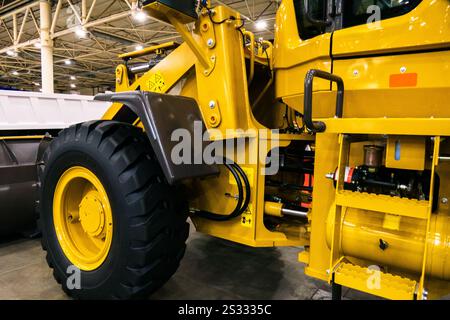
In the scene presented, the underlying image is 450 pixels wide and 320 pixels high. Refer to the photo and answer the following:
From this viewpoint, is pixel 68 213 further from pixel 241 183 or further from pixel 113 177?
pixel 241 183

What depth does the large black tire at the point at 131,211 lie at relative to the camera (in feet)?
6.81

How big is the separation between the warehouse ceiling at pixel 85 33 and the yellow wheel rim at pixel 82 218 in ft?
20.4

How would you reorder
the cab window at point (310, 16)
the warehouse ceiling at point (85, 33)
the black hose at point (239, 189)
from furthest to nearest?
the warehouse ceiling at point (85, 33)
the black hose at point (239, 189)
the cab window at point (310, 16)

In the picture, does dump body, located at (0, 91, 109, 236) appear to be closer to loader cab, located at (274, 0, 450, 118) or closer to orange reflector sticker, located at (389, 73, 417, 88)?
loader cab, located at (274, 0, 450, 118)

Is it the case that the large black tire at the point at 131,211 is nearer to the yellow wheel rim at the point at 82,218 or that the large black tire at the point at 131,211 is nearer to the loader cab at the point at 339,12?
the yellow wheel rim at the point at 82,218

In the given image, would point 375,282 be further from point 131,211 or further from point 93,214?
point 93,214

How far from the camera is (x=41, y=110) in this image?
4.61 m

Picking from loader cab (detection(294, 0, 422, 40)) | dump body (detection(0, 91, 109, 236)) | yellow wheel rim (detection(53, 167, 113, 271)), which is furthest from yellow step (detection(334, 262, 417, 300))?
dump body (detection(0, 91, 109, 236))

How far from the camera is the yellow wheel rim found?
2354mm

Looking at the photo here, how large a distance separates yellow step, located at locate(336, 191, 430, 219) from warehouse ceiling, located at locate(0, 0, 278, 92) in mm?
6908

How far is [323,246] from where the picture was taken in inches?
79.1

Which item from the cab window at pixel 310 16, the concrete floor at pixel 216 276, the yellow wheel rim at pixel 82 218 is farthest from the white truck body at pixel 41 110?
the cab window at pixel 310 16

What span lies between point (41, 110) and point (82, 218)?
2798mm

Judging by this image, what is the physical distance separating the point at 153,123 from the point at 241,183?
2.27 ft
